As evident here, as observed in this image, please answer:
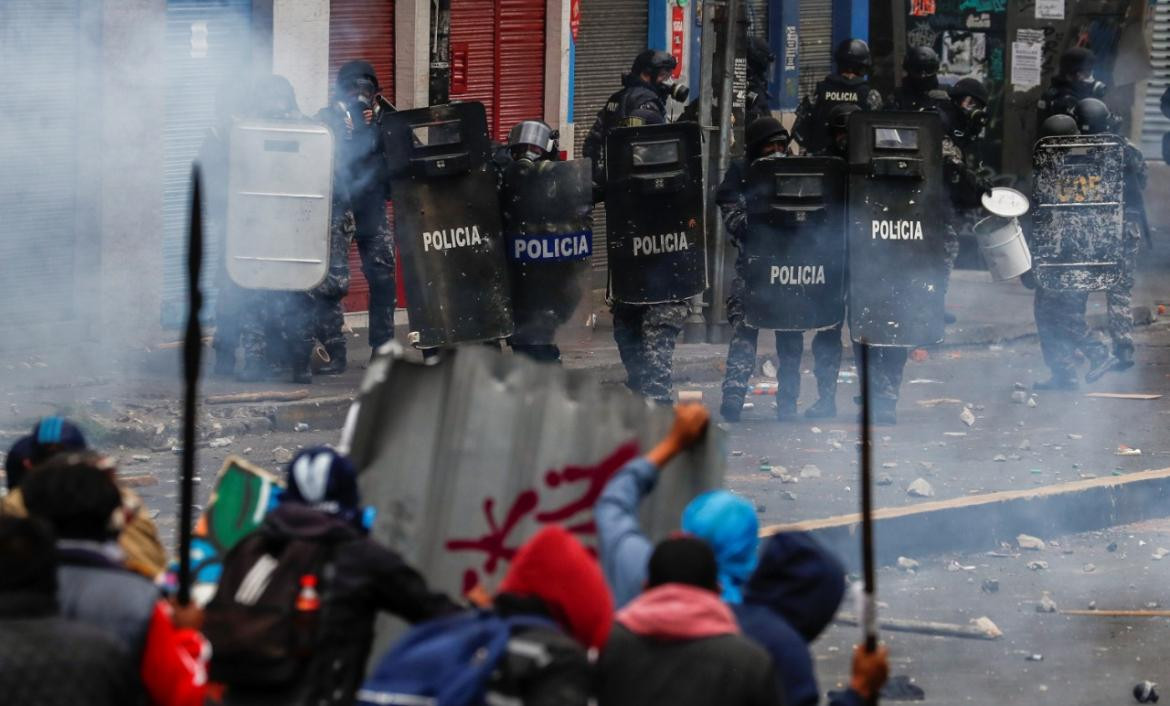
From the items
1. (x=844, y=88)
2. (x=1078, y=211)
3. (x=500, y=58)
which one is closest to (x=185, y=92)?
(x=500, y=58)

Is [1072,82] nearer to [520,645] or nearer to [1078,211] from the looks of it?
[1078,211]

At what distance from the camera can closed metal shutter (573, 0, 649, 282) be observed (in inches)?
640

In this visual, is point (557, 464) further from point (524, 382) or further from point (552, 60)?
point (552, 60)

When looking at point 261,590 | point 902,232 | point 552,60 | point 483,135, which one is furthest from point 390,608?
point 552,60

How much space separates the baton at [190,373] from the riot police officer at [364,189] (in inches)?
274

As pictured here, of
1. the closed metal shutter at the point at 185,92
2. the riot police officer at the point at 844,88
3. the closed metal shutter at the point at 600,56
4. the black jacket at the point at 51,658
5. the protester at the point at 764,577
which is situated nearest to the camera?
the black jacket at the point at 51,658

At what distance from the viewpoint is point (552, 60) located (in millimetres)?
15680

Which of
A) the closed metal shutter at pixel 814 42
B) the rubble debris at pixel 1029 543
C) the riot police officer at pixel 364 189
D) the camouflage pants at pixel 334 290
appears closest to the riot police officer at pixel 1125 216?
the rubble debris at pixel 1029 543

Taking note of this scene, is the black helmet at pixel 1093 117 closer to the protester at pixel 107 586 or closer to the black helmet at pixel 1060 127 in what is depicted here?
the black helmet at pixel 1060 127

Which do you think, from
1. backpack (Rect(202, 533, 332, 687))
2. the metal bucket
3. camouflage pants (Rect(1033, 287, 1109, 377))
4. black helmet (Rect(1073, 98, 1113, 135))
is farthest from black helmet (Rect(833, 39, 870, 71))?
backpack (Rect(202, 533, 332, 687))

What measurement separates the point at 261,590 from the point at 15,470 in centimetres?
108

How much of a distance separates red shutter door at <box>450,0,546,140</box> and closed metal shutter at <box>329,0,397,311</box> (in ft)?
2.04

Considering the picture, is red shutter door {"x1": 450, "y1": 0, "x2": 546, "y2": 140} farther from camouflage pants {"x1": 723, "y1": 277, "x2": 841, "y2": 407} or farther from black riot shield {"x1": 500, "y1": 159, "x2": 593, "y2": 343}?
black riot shield {"x1": 500, "y1": 159, "x2": 593, "y2": 343}

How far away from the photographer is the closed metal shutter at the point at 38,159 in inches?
473
